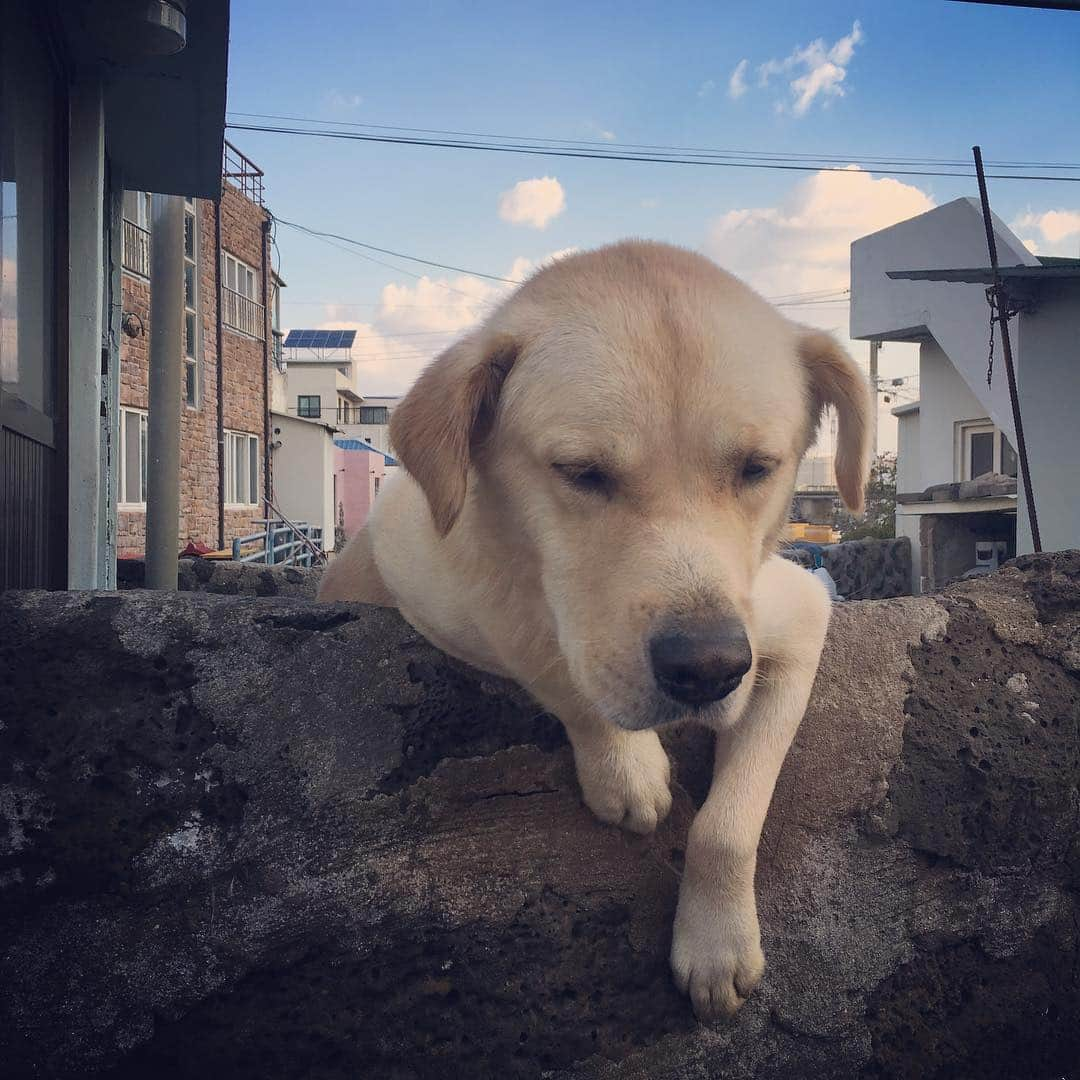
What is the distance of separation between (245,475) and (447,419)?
23.6 m

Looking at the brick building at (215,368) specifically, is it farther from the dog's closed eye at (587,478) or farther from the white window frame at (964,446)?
the dog's closed eye at (587,478)

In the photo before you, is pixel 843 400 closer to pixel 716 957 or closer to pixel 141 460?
pixel 716 957

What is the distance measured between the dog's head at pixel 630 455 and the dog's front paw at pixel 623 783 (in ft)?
0.91

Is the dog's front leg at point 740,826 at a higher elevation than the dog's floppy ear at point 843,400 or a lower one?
lower

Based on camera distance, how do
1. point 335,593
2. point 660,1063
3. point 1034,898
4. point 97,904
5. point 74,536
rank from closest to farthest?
point 97,904 < point 660,1063 < point 1034,898 < point 335,593 < point 74,536

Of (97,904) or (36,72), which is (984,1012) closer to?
(97,904)

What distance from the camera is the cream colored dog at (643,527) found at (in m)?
1.93

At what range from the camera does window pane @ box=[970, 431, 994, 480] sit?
17219mm

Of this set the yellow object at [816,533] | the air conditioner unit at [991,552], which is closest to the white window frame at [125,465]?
the air conditioner unit at [991,552]

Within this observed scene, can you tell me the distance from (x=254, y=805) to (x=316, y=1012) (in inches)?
18.2

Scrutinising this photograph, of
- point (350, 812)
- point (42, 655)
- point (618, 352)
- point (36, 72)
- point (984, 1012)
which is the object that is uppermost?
point (36, 72)

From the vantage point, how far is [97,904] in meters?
1.98

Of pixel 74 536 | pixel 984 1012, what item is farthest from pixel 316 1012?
pixel 74 536

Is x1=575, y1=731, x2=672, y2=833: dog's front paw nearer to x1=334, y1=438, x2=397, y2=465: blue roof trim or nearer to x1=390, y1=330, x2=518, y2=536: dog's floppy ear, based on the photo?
x1=390, y1=330, x2=518, y2=536: dog's floppy ear
